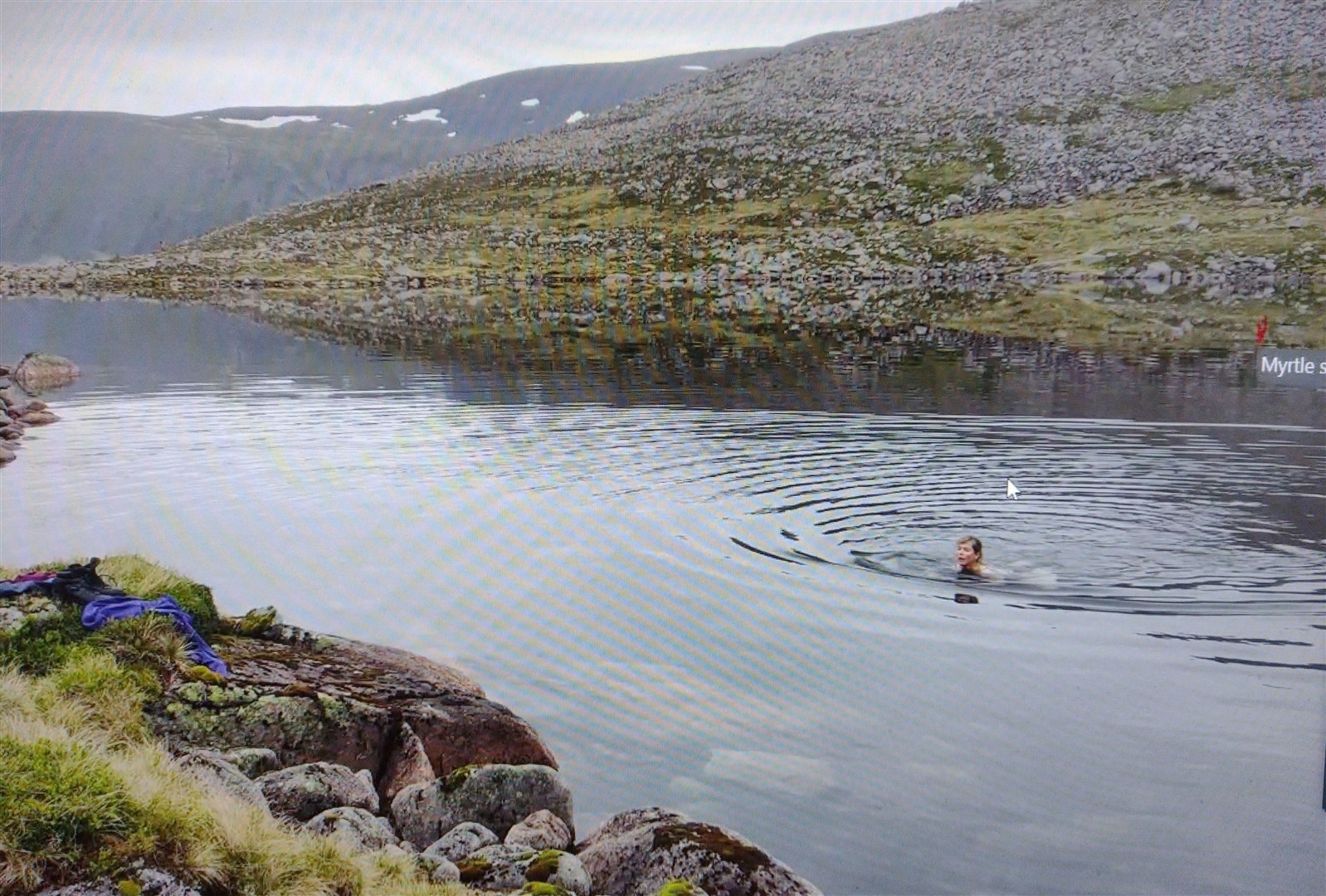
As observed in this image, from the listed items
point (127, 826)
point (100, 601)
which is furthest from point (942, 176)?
point (127, 826)

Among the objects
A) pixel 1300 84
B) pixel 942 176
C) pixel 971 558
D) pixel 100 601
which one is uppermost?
pixel 1300 84

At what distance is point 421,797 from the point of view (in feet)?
37.9

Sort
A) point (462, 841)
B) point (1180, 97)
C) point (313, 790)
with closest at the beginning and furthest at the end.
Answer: point (462, 841) < point (313, 790) < point (1180, 97)

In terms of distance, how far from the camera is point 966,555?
19.3 meters

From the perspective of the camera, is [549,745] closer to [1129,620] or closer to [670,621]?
[670,621]

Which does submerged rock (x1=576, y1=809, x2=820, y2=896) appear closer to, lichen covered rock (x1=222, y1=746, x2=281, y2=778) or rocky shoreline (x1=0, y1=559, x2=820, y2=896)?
rocky shoreline (x1=0, y1=559, x2=820, y2=896)

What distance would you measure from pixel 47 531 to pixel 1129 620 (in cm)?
1950

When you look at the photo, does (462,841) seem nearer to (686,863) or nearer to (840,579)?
(686,863)

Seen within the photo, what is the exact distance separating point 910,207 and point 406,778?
12702 centimetres

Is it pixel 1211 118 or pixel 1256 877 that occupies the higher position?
pixel 1211 118

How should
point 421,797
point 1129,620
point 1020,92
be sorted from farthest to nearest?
point 1020,92, point 1129,620, point 421,797

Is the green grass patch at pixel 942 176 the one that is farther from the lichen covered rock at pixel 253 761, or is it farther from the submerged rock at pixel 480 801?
the lichen covered rock at pixel 253 761

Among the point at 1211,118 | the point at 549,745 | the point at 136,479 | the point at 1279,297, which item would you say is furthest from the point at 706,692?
the point at 1211,118

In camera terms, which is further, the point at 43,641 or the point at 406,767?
the point at 43,641
